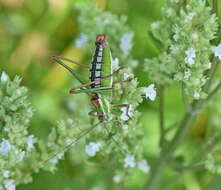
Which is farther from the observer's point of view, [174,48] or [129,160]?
[129,160]

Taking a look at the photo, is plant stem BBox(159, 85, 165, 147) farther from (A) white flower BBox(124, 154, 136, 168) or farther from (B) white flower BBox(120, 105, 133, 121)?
(B) white flower BBox(120, 105, 133, 121)

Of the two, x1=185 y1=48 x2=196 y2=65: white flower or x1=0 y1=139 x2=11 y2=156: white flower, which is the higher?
x1=185 y1=48 x2=196 y2=65: white flower

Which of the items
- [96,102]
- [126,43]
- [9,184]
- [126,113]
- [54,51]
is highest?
[54,51]

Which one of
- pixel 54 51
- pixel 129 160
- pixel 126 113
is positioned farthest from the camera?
pixel 54 51

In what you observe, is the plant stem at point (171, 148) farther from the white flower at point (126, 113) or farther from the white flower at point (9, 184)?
the white flower at point (9, 184)

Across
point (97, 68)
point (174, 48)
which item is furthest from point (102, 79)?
point (174, 48)

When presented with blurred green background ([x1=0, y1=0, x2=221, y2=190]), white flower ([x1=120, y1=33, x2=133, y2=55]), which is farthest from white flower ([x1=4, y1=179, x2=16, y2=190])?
blurred green background ([x1=0, y1=0, x2=221, y2=190])

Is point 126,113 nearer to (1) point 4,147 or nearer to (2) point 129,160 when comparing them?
(2) point 129,160
